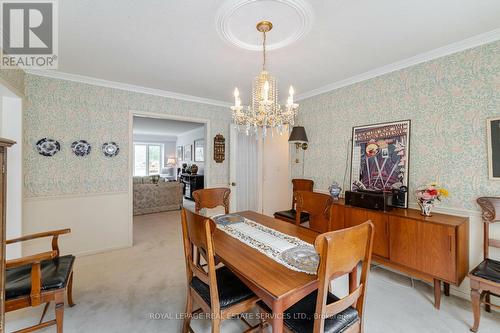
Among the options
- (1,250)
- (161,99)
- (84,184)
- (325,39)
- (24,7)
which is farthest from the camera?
(161,99)

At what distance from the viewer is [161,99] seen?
3.66 m

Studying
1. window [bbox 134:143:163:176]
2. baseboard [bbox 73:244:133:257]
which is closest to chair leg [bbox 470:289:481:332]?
baseboard [bbox 73:244:133:257]

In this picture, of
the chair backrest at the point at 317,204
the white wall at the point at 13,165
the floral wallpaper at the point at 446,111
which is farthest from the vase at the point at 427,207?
the white wall at the point at 13,165

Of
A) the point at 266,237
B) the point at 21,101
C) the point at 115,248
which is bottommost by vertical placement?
the point at 115,248

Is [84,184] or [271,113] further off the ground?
[271,113]

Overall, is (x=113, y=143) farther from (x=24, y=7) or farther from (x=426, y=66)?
(x=426, y=66)

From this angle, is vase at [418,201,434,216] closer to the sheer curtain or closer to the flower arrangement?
the flower arrangement

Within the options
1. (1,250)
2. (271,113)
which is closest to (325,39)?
(271,113)

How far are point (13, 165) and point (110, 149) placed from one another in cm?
102

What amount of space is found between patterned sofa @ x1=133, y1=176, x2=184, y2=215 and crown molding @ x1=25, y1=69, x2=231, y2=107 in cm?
262

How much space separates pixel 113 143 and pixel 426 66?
420 centimetres

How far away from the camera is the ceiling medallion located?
1574 mm

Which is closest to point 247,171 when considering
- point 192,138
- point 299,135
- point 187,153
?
point 299,135

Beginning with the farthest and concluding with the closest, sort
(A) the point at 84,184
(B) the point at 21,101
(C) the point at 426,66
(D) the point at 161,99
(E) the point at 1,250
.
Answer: (D) the point at 161,99
(A) the point at 84,184
(B) the point at 21,101
(C) the point at 426,66
(E) the point at 1,250
